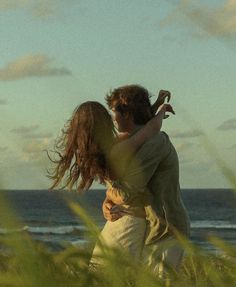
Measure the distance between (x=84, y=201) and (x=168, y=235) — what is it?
143 inches

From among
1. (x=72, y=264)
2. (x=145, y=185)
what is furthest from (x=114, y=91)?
(x=72, y=264)

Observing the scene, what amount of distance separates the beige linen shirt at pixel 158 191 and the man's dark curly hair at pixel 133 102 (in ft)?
0.48

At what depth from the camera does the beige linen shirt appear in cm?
464

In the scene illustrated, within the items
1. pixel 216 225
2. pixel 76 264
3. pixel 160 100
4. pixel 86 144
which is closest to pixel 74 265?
pixel 76 264

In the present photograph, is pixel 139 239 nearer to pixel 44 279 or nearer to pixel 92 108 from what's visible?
pixel 92 108

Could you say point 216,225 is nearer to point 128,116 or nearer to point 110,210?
point 110,210

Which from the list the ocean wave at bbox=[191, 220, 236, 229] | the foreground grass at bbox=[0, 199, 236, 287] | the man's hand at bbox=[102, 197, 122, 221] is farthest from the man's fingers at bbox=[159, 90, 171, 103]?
the ocean wave at bbox=[191, 220, 236, 229]

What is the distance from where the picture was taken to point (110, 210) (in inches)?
196

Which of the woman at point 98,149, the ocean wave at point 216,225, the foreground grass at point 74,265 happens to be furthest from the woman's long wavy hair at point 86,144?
the ocean wave at point 216,225

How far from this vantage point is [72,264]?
1.50m

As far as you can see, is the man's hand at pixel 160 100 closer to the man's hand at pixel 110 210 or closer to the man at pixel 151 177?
the man at pixel 151 177

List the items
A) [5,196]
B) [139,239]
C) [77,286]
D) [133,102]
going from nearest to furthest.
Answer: [5,196]
[77,286]
[133,102]
[139,239]

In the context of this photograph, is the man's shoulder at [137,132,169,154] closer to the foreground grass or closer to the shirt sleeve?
the shirt sleeve

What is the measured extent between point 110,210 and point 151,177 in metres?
0.33
